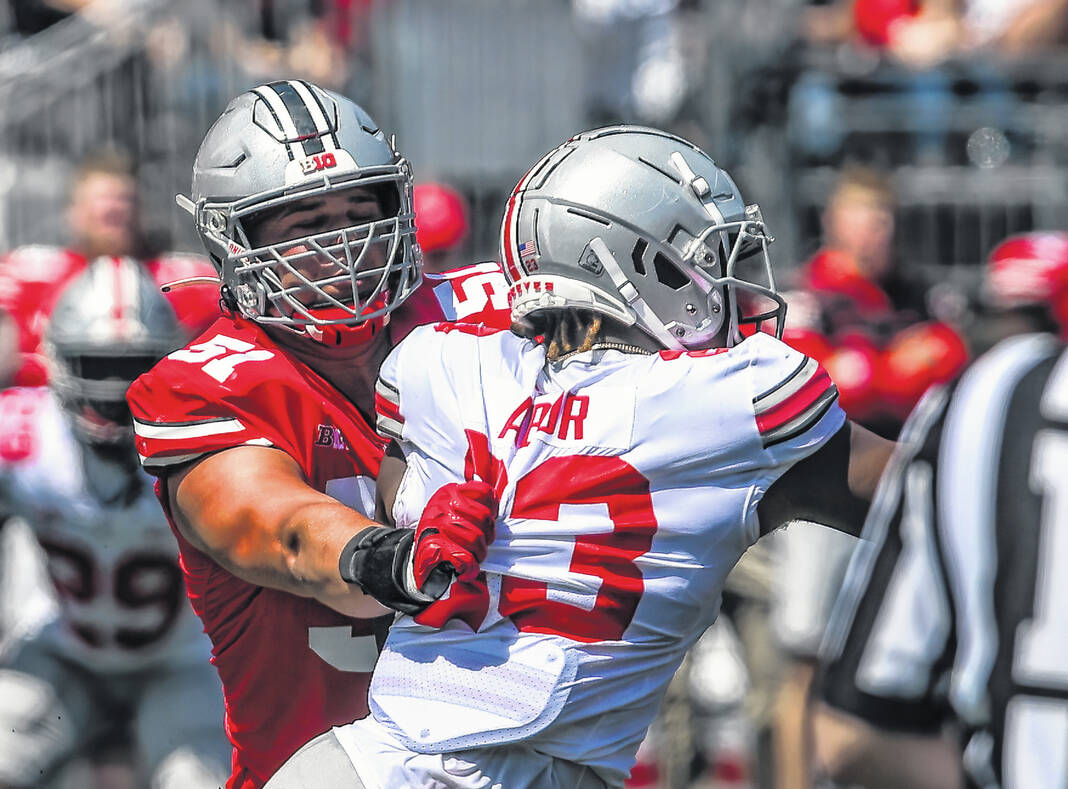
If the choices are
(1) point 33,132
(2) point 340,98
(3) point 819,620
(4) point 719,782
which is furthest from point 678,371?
(1) point 33,132

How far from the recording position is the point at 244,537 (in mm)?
2941

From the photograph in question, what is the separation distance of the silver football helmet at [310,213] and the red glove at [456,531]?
78 cm

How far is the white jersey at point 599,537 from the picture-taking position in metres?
2.54

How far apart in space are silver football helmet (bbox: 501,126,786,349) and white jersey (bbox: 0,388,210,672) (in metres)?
3.09

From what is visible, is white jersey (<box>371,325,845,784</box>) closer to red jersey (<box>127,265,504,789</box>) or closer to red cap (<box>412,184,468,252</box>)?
red jersey (<box>127,265,504,789</box>)

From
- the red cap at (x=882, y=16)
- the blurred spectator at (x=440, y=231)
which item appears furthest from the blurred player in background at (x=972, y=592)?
the red cap at (x=882, y=16)

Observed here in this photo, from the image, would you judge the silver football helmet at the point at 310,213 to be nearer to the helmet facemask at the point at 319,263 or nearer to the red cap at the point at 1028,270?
the helmet facemask at the point at 319,263

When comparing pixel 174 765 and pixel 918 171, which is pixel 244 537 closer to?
pixel 174 765

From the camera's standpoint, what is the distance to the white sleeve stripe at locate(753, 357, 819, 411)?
2.53 metres

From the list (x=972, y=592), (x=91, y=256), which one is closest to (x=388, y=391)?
(x=972, y=592)

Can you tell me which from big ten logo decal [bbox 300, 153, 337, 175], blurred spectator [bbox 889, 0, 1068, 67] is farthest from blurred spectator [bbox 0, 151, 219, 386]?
big ten logo decal [bbox 300, 153, 337, 175]

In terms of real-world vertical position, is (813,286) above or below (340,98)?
below

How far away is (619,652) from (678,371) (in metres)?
0.41

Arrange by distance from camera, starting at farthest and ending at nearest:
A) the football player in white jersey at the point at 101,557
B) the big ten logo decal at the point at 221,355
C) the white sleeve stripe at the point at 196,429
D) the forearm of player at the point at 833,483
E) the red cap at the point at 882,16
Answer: the red cap at the point at 882,16
the football player in white jersey at the point at 101,557
the big ten logo decal at the point at 221,355
the white sleeve stripe at the point at 196,429
the forearm of player at the point at 833,483
